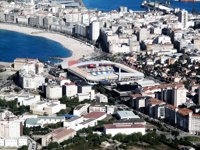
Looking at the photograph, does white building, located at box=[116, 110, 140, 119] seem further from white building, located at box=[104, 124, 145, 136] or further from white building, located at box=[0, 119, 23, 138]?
white building, located at box=[0, 119, 23, 138]

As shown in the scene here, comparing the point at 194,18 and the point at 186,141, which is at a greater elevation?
the point at 194,18

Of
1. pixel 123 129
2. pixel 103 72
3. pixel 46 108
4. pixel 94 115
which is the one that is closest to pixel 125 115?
pixel 94 115

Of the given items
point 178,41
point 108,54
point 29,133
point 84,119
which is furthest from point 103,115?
point 178,41

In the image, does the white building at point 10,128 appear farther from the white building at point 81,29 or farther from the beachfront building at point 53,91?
the white building at point 81,29

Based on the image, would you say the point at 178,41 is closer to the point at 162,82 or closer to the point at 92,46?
the point at 92,46

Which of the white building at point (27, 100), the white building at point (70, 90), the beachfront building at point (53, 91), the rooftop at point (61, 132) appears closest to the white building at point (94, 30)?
the white building at point (70, 90)

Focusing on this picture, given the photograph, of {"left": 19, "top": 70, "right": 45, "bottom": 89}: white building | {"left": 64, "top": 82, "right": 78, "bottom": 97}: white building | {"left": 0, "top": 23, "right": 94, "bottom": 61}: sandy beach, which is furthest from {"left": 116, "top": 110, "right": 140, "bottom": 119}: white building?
{"left": 0, "top": 23, "right": 94, "bottom": 61}: sandy beach
